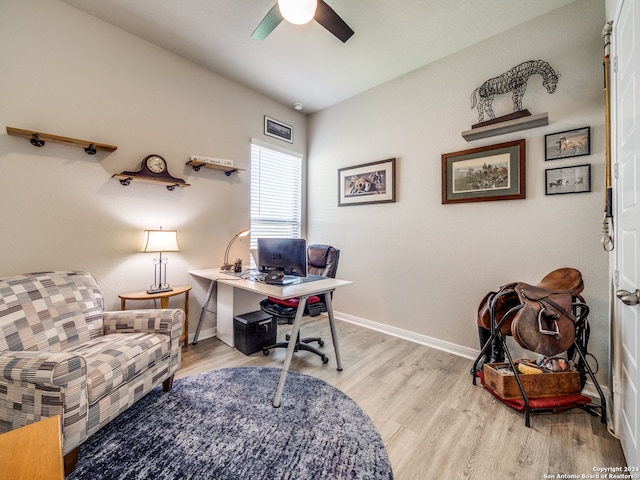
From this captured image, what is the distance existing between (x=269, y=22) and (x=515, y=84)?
214cm

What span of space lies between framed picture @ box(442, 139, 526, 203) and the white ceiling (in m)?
1.05

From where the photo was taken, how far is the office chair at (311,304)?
235 centimetres

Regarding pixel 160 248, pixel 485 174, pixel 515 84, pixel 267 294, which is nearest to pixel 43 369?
pixel 267 294

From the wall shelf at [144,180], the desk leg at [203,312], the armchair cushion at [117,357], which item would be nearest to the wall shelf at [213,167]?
the wall shelf at [144,180]

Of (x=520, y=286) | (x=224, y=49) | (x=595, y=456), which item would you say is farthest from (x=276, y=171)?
(x=595, y=456)

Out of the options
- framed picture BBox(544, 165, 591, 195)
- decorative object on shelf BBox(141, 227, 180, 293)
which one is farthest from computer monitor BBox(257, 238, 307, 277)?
framed picture BBox(544, 165, 591, 195)

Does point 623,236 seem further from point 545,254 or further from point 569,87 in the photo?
point 569,87

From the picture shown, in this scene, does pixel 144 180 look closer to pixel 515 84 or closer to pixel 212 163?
pixel 212 163

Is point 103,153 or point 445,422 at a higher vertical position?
point 103,153

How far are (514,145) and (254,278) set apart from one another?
8.64 feet

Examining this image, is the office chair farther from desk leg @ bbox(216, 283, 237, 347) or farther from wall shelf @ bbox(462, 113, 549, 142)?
wall shelf @ bbox(462, 113, 549, 142)

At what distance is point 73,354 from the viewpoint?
4.35 ft

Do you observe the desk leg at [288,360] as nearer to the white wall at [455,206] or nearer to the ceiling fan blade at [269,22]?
the white wall at [455,206]

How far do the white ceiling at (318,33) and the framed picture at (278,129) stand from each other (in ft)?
1.63
